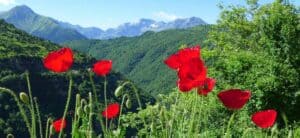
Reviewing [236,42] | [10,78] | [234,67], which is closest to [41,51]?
[10,78]

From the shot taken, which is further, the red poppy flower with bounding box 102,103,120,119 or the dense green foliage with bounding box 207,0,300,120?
the dense green foliage with bounding box 207,0,300,120

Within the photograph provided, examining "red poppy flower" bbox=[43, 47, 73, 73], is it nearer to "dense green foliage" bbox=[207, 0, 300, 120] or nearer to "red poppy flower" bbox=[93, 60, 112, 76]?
"red poppy flower" bbox=[93, 60, 112, 76]

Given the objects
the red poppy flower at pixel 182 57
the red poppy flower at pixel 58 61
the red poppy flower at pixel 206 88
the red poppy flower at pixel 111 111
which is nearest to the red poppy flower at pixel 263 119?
the red poppy flower at pixel 206 88

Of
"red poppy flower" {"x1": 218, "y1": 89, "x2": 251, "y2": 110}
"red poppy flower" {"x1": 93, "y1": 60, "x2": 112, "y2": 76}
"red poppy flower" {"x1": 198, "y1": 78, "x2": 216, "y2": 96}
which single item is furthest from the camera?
"red poppy flower" {"x1": 93, "y1": 60, "x2": 112, "y2": 76}

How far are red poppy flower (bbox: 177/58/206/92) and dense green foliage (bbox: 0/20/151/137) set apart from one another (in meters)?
104

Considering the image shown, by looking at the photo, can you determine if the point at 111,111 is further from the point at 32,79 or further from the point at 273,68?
the point at 32,79

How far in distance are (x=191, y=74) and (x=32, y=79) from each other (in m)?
130

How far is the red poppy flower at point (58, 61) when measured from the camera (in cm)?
294

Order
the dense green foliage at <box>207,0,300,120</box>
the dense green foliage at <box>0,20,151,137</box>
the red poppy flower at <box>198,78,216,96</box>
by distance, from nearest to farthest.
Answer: the red poppy flower at <box>198,78,216,96</box> → the dense green foliage at <box>207,0,300,120</box> → the dense green foliage at <box>0,20,151,137</box>

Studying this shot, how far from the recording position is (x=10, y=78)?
118m

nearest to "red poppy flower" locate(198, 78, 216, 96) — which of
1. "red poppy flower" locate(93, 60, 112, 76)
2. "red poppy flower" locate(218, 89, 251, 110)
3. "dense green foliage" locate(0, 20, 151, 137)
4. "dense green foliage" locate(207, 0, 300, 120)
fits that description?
"red poppy flower" locate(218, 89, 251, 110)

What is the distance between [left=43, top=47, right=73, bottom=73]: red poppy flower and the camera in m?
2.94

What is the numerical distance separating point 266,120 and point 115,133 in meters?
0.85

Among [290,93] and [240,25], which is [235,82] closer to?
[290,93]
